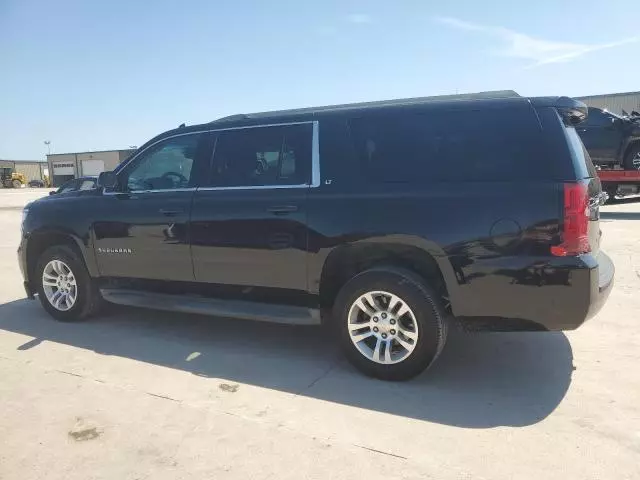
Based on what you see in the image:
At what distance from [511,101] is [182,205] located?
9.25 ft

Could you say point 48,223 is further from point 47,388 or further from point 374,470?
point 374,470

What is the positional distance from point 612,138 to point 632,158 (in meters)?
0.78

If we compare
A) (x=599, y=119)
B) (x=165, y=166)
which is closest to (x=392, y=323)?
(x=165, y=166)

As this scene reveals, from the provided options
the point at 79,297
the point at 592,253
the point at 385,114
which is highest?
the point at 385,114

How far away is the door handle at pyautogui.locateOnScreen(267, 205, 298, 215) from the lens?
404cm

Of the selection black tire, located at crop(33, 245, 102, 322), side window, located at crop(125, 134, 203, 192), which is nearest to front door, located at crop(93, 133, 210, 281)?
side window, located at crop(125, 134, 203, 192)

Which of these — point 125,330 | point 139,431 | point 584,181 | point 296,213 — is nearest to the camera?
point 139,431

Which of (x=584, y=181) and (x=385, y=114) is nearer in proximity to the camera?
(x=584, y=181)

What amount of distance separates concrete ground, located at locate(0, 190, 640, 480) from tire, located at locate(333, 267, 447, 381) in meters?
0.15

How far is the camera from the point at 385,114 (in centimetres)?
391

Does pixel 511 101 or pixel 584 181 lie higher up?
pixel 511 101

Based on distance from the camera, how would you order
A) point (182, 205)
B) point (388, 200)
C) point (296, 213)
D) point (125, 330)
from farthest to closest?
point (125, 330)
point (182, 205)
point (296, 213)
point (388, 200)

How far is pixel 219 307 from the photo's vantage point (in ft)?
14.7

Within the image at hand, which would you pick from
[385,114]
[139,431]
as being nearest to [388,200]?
[385,114]
